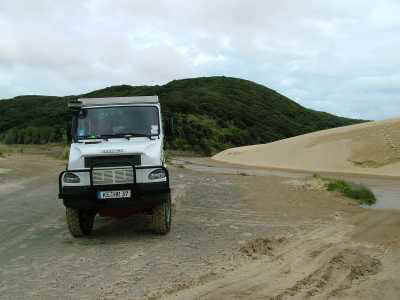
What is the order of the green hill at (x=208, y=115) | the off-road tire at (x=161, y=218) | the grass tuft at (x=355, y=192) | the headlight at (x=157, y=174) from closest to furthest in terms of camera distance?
1. the headlight at (x=157, y=174)
2. the off-road tire at (x=161, y=218)
3. the grass tuft at (x=355, y=192)
4. the green hill at (x=208, y=115)

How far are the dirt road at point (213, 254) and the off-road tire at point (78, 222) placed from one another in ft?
0.62

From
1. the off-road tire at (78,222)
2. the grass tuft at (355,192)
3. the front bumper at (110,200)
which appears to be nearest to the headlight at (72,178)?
the front bumper at (110,200)

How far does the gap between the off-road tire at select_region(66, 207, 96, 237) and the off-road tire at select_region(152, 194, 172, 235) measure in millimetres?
1400

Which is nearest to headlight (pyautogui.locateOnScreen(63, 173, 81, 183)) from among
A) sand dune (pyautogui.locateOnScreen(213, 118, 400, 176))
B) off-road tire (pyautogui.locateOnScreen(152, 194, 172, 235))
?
off-road tire (pyautogui.locateOnScreen(152, 194, 172, 235))

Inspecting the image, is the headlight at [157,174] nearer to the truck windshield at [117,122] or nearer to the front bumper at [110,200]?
the front bumper at [110,200]

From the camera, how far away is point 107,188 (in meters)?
9.00

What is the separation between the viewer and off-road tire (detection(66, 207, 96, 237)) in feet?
31.6

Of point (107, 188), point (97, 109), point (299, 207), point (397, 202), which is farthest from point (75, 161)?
point (397, 202)

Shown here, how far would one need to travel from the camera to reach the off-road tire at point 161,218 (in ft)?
31.5

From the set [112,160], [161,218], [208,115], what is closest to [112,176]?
[112,160]

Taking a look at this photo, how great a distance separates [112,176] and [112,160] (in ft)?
0.93

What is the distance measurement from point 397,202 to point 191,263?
10.6 m

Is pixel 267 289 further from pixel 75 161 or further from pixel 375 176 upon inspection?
pixel 375 176

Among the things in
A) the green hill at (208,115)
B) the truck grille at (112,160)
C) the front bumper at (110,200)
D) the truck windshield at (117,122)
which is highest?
the green hill at (208,115)
